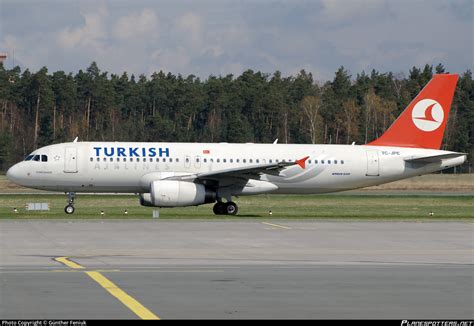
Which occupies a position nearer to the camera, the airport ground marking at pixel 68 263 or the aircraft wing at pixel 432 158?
the airport ground marking at pixel 68 263

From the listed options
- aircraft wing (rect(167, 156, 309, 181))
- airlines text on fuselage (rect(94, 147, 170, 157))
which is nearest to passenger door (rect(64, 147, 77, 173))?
airlines text on fuselage (rect(94, 147, 170, 157))

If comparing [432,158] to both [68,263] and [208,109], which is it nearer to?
[68,263]

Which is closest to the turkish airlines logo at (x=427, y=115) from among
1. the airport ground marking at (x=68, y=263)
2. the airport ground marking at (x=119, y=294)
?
the airport ground marking at (x=68, y=263)

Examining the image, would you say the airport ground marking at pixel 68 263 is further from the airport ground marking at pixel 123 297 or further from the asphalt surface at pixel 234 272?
the airport ground marking at pixel 123 297

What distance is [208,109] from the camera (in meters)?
128

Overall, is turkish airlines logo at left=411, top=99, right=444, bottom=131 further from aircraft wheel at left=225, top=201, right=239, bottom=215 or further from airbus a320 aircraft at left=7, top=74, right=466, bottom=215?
aircraft wheel at left=225, top=201, right=239, bottom=215

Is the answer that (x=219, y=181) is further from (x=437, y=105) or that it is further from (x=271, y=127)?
(x=271, y=127)

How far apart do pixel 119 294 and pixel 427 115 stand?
33.1 meters

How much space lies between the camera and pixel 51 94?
119 metres

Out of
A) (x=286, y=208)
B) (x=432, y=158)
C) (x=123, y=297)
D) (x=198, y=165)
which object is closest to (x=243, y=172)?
(x=198, y=165)

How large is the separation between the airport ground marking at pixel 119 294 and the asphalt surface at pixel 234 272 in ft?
0.11

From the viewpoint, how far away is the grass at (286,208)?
3922 centimetres

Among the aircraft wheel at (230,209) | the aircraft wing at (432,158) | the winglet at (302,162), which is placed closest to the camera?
the aircraft wheel at (230,209)

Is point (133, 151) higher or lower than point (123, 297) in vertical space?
higher
